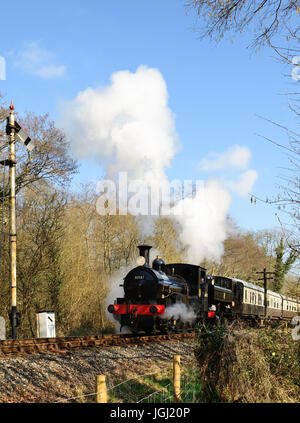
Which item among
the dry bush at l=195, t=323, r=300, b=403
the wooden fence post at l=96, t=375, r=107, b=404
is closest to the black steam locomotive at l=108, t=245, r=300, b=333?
the dry bush at l=195, t=323, r=300, b=403

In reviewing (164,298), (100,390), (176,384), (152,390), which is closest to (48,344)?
(152,390)

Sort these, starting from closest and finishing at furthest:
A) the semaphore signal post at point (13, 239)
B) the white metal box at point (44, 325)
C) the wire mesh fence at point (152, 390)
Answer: the wire mesh fence at point (152, 390), the semaphore signal post at point (13, 239), the white metal box at point (44, 325)

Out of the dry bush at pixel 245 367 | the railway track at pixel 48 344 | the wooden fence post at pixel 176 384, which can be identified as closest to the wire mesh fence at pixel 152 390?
the wooden fence post at pixel 176 384

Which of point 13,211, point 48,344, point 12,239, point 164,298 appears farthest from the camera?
point 164,298

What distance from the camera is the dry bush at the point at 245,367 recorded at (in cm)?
717

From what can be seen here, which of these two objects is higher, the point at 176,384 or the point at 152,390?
the point at 176,384

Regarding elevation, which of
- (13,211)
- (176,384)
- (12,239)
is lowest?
(176,384)

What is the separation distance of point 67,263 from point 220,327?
17090mm

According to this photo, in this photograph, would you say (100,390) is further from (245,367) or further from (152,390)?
(152,390)

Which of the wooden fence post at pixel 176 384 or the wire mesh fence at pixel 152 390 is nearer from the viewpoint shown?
the wooden fence post at pixel 176 384

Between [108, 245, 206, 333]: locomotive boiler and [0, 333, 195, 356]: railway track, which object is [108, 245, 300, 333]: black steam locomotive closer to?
[108, 245, 206, 333]: locomotive boiler

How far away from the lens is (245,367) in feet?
23.9

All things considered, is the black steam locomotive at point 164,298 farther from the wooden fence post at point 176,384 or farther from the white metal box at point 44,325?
the wooden fence post at point 176,384

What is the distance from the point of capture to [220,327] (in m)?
7.86
